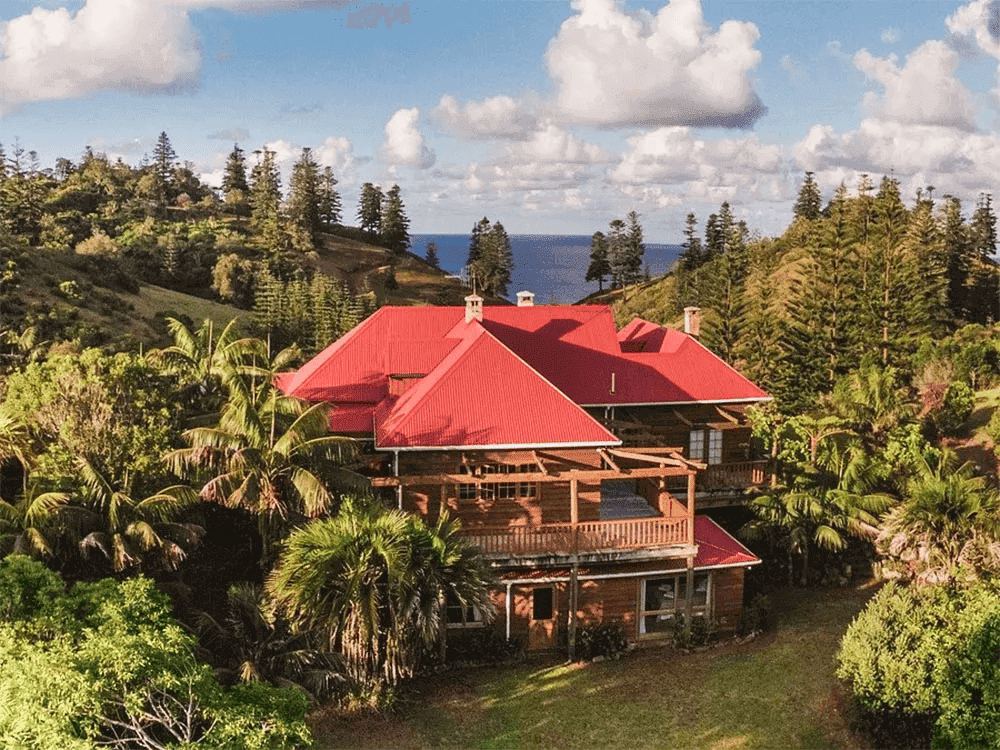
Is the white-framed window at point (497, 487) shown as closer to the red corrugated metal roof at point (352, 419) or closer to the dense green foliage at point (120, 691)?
the red corrugated metal roof at point (352, 419)

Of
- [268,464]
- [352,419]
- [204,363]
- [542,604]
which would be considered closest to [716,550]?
[542,604]

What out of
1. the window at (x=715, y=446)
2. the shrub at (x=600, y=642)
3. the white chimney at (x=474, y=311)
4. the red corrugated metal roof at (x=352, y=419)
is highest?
the white chimney at (x=474, y=311)

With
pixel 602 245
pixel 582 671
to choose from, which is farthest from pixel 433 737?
pixel 602 245

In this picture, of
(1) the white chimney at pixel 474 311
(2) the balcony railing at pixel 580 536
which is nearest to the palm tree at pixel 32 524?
(2) the balcony railing at pixel 580 536

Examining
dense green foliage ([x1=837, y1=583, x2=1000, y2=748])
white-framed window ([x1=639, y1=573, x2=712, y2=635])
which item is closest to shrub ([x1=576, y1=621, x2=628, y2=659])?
white-framed window ([x1=639, y1=573, x2=712, y2=635])

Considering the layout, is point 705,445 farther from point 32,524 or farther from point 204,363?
point 32,524

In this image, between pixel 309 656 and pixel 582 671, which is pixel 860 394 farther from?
pixel 309 656

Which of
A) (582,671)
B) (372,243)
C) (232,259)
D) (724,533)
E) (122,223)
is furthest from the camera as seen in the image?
(372,243)
